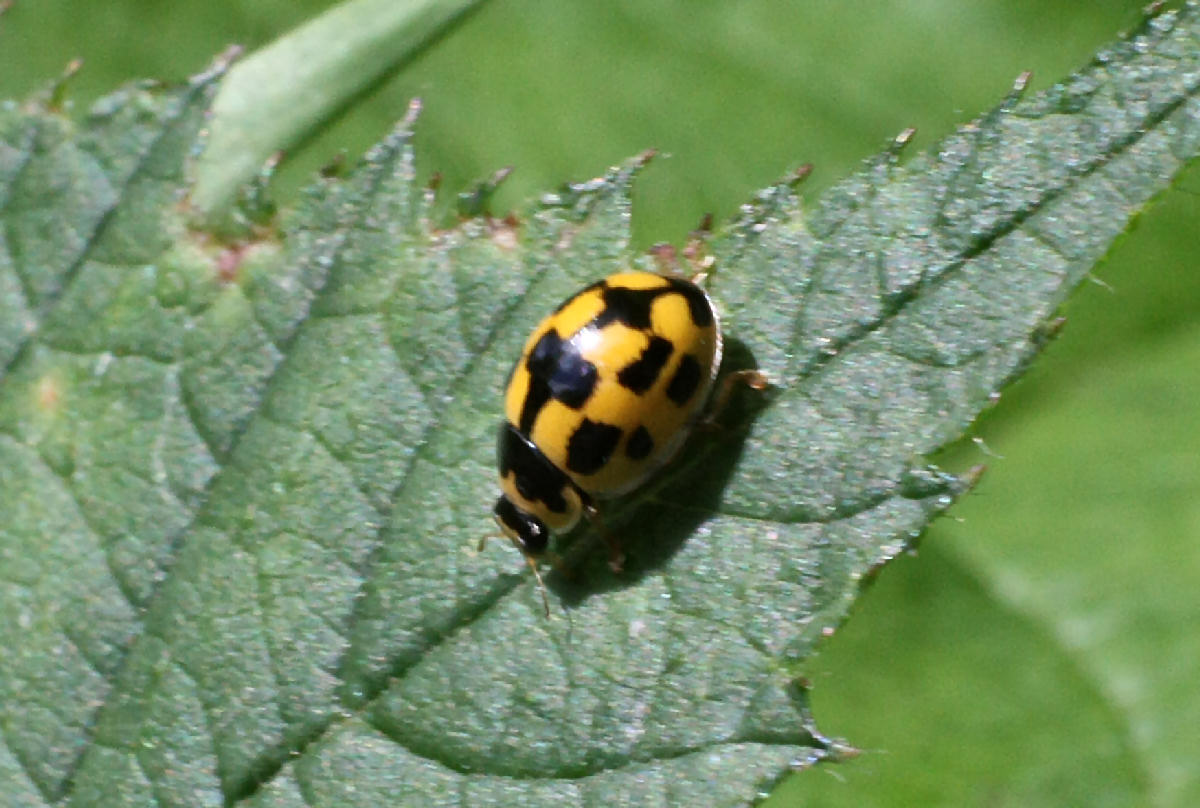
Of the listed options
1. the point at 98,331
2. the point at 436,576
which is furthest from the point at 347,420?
the point at 98,331

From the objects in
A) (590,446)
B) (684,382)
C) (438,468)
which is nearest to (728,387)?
(684,382)

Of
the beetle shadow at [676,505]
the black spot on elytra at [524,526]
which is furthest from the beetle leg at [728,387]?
the black spot on elytra at [524,526]

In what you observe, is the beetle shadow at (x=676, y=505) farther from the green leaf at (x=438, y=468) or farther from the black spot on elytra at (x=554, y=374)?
the black spot on elytra at (x=554, y=374)

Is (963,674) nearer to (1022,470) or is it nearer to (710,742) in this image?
(1022,470)

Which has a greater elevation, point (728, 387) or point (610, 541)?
point (728, 387)

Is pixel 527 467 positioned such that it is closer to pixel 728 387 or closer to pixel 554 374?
pixel 554 374

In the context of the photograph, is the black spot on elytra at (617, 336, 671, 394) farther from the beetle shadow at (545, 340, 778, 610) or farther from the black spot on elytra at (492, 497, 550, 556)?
the black spot on elytra at (492, 497, 550, 556)
